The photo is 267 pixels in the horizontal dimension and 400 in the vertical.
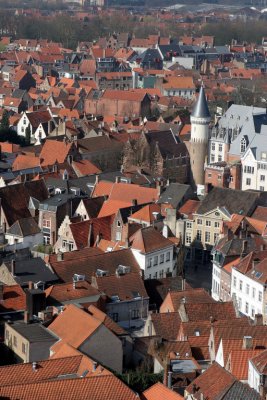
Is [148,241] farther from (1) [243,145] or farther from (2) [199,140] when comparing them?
(2) [199,140]

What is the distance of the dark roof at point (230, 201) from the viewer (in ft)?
161

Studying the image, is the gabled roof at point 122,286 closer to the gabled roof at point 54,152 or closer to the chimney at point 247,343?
the chimney at point 247,343

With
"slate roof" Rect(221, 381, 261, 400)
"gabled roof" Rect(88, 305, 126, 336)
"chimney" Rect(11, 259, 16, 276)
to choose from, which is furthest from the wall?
"chimney" Rect(11, 259, 16, 276)

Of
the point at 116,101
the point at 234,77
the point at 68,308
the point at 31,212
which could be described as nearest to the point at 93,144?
the point at 31,212

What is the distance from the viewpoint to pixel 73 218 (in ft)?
157

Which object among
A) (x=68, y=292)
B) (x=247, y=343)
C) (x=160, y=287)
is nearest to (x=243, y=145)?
(x=160, y=287)

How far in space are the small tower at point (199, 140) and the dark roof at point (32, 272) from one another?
23.7m

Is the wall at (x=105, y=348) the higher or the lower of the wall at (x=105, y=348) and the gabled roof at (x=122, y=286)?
the higher

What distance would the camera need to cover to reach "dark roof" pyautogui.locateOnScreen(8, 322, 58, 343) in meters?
31.9

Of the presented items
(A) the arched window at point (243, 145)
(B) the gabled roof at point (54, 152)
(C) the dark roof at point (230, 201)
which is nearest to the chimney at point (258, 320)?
(C) the dark roof at point (230, 201)

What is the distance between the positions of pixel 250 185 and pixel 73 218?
588 inches

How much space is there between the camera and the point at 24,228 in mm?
47625

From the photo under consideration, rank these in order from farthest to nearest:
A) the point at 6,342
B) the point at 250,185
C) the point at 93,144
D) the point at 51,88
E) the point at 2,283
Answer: the point at 51,88, the point at 93,144, the point at 250,185, the point at 2,283, the point at 6,342

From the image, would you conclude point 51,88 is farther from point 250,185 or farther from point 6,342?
point 6,342
